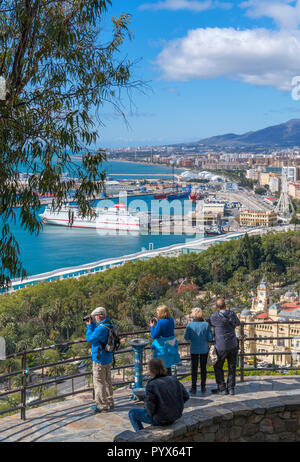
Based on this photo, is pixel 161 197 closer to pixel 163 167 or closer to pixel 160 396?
pixel 163 167

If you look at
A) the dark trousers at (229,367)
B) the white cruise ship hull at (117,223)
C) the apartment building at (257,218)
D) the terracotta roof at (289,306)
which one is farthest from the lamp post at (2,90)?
the apartment building at (257,218)

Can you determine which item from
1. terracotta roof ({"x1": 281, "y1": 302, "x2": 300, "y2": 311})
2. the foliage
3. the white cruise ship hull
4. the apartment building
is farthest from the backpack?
the apartment building

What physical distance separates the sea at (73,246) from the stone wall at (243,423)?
33725 millimetres

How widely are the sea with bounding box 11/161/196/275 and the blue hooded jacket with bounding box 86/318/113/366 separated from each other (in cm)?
3318

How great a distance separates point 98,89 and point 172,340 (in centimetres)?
187

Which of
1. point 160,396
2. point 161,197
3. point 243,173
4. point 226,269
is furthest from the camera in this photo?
point 243,173

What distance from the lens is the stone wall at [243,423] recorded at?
9.20 feet

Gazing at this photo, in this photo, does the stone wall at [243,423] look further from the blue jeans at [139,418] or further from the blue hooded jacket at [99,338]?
the blue hooded jacket at [99,338]

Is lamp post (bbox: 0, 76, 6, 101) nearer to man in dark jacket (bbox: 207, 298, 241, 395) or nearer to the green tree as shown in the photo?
the green tree

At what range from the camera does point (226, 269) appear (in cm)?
3462

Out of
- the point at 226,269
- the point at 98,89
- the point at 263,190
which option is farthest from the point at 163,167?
the point at 98,89

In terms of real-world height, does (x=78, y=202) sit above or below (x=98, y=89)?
below

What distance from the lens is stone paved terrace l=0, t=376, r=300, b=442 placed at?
3143 mm

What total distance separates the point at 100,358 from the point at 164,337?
18.8 inches
